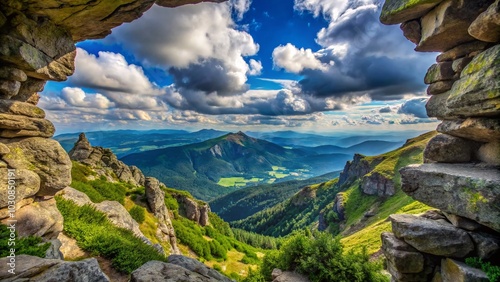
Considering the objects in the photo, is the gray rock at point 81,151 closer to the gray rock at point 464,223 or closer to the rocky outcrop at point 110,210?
the rocky outcrop at point 110,210

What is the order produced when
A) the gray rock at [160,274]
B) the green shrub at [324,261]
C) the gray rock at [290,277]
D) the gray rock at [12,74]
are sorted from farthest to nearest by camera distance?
the gray rock at [290,277], the green shrub at [324,261], the gray rock at [12,74], the gray rock at [160,274]

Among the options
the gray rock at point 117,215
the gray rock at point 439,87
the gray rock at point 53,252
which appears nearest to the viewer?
the gray rock at point 53,252

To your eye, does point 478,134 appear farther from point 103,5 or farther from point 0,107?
point 0,107

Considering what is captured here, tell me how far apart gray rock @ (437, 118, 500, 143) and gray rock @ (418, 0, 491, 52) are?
6.47m

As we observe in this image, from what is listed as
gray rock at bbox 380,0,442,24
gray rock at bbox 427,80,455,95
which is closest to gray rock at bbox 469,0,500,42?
gray rock at bbox 380,0,442,24

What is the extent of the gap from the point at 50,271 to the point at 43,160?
468 inches

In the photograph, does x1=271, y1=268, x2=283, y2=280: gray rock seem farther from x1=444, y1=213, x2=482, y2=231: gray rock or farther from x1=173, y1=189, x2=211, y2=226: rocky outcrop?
x1=173, y1=189, x2=211, y2=226: rocky outcrop

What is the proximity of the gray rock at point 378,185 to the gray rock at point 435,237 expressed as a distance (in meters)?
182

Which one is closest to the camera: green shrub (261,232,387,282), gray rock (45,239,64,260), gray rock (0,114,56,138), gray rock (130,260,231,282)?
gray rock (130,260,231,282)

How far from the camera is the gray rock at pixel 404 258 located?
1812 centimetres

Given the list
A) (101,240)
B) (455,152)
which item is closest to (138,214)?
(101,240)

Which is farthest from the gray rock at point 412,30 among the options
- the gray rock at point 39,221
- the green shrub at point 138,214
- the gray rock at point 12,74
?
the green shrub at point 138,214

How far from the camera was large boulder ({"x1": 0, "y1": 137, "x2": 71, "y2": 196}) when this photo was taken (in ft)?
54.6

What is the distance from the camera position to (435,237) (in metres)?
17.0
